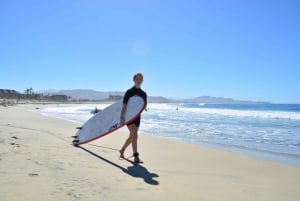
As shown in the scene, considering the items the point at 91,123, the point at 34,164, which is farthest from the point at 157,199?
the point at 91,123

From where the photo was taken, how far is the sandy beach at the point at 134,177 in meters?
3.67

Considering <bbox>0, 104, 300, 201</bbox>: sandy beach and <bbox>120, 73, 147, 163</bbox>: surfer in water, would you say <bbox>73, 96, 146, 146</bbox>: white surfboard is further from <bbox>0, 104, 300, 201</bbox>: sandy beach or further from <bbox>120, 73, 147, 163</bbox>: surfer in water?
<bbox>0, 104, 300, 201</bbox>: sandy beach

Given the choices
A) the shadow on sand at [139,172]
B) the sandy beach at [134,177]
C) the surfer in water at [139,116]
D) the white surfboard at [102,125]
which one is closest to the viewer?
the sandy beach at [134,177]

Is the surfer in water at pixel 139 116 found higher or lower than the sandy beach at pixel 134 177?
higher

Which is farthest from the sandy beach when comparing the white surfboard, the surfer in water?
the white surfboard

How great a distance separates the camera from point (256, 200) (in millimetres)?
3971

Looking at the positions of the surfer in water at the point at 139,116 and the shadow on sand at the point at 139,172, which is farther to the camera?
the surfer in water at the point at 139,116

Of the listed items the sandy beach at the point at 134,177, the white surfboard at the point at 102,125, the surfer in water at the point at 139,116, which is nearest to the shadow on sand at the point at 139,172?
the sandy beach at the point at 134,177

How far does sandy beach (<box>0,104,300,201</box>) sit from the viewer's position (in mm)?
3666

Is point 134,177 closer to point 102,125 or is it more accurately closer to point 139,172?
point 139,172

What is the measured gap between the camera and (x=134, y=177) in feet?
15.5

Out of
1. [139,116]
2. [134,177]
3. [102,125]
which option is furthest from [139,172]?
[102,125]

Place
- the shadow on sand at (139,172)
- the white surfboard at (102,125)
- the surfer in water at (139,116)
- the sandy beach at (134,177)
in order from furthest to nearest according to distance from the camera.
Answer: the white surfboard at (102,125) → the surfer in water at (139,116) → the shadow on sand at (139,172) → the sandy beach at (134,177)

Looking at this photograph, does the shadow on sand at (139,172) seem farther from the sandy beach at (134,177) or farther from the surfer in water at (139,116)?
the surfer in water at (139,116)
